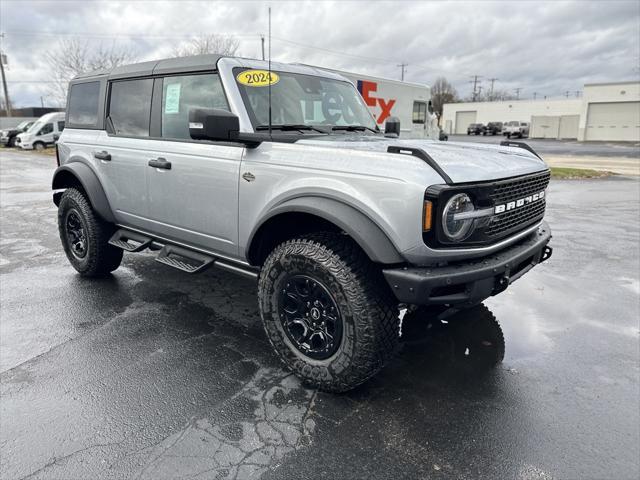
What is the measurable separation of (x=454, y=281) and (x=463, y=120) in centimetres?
7530

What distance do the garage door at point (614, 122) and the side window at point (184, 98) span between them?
55018 mm

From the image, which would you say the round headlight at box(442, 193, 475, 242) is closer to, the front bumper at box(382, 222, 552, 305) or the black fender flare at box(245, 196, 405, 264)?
the front bumper at box(382, 222, 552, 305)

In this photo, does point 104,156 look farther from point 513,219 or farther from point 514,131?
point 514,131

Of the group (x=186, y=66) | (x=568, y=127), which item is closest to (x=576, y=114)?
(x=568, y=127)

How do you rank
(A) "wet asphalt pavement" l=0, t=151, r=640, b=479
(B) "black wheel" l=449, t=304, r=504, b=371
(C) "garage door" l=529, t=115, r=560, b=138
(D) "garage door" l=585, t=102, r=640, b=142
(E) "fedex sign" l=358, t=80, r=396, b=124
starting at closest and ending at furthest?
(A) "wet asphalt pavement" l=0, t=151, r=640, b=479 → (B) "black wheel" l=449, t=304, r=504, b=371 → (E) "fedex sign" l=358, t=80, r=396, b=124 → (D) "garage door" l=585, t=102, r=640, b=142 → (C) "garage door" l=529, t=115, r=560, b=138

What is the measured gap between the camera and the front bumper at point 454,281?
246 cm

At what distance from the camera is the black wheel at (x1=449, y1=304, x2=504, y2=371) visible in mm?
3422

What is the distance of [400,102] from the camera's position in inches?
698

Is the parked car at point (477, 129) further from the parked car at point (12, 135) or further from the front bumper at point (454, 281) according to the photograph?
the front bumper at point (454, 281)

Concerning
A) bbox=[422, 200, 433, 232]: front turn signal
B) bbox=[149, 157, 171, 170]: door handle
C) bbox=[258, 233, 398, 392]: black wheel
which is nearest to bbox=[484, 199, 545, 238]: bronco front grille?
bbox=[422, 200, 433, 232]: front turn signal

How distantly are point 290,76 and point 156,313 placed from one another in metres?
2.35

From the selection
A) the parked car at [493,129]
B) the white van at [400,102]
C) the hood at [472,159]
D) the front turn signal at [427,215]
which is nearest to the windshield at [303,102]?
the hood at [472,159]

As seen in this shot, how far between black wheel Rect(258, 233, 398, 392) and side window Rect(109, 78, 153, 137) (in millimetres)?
2066

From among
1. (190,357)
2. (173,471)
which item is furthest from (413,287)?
(190,357)
